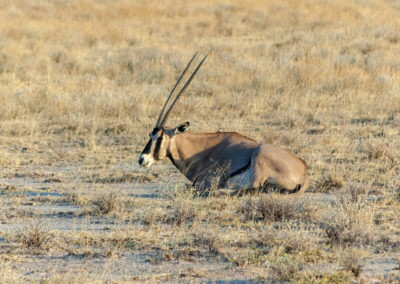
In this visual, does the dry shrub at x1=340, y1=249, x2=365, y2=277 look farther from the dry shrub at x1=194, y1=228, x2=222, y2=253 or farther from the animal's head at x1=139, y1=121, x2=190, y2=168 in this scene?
the animal's head at x1=139, y1=121, x2=190, y2=168

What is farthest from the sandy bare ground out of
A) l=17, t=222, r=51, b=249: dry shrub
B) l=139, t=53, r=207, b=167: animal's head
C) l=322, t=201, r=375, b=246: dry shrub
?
l=139, t=53, r=207, b=167: animal's head

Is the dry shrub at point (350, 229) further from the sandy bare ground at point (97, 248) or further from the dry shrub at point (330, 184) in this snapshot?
the dry shrub at point (330, 184)

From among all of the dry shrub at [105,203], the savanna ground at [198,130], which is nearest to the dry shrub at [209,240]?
the savanna ground at [198,130]

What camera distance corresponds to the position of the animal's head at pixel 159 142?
8891mm

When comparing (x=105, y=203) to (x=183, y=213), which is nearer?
(x=183, y=213)

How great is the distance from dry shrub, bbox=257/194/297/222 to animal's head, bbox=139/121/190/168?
65.8 inches

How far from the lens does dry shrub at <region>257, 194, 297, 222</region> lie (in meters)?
7.71

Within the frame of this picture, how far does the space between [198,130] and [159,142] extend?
4.16 metres

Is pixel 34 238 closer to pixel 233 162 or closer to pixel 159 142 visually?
pixel 159 142

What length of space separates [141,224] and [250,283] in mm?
2113

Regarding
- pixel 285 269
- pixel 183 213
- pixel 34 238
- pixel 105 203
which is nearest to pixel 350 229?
pixel 285 269

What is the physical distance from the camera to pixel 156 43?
24.0 meters

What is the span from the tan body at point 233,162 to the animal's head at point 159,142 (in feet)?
0.41

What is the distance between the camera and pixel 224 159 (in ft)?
29.9
